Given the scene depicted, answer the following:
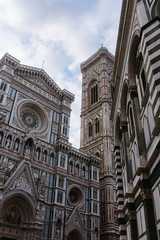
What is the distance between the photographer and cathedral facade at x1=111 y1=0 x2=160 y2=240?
267 inches

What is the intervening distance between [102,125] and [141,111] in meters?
27.3

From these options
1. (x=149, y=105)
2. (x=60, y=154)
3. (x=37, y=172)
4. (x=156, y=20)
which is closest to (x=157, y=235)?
(x=149, y=105)

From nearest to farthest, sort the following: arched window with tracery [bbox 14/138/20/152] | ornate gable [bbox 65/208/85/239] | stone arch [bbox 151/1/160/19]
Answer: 1. stone arch [bbox 151/1/160/19]
2. arched window with tracery [bbox 14/138/20/152]
3. ornate gable [bbox 65/208/85/239]

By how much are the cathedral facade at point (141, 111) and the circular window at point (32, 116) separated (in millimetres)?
15084

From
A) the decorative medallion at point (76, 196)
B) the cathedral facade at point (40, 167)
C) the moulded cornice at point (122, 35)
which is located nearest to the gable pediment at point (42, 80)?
the cathedral facade at point (40, 167)

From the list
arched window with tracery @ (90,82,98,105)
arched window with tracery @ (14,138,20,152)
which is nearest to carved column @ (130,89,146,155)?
arched window with tracery @ (14,138,20,152)

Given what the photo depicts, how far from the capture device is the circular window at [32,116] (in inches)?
1015

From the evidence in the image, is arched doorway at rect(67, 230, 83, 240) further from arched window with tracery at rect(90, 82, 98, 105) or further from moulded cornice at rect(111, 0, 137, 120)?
arched window with tracery at rect(90, 82, 98, 105)

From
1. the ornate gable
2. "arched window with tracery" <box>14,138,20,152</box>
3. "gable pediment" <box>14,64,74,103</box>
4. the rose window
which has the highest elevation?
"gable pediment" <box>14,64,74,103</box>

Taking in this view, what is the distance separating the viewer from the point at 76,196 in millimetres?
26359

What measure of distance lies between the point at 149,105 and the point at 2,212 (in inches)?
660

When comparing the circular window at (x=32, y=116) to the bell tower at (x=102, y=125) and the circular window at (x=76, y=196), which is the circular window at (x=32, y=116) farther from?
the bell tower at (x=102, y=125)

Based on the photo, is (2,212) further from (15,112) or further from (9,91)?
(9,91)

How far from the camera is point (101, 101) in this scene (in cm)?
3897
